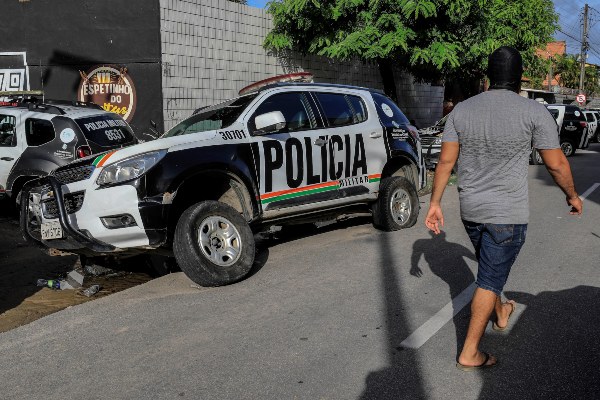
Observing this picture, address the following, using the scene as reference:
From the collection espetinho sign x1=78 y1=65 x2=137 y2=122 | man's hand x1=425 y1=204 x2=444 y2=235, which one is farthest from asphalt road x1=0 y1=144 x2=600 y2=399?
espetinho sign x1=78 y1=65 x2=137 y2=122

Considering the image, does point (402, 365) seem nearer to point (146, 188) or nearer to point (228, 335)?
point (228, 335)

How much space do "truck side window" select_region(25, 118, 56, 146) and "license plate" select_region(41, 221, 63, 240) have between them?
4.01 m

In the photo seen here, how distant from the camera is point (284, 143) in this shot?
22.5 feet

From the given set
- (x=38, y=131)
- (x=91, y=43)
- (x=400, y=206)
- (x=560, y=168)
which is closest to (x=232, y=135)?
(x=400, y=206)

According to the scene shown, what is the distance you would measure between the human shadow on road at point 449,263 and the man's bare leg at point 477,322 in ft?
2.10

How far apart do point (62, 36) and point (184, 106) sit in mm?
2948

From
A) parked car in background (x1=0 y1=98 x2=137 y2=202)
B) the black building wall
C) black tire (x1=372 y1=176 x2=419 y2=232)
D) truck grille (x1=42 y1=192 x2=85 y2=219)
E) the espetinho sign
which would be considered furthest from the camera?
the espetinho sign

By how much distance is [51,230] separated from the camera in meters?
5.75

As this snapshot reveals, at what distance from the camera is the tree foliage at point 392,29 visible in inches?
580

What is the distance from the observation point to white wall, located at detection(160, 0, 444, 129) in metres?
13.8

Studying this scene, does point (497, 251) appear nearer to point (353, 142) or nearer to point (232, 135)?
point (232, 135)

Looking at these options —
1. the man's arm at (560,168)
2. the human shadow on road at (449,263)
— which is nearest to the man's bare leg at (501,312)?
the human shadow on road at (449,263)

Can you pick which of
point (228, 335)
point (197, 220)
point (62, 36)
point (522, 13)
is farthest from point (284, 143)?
point (522, 13)

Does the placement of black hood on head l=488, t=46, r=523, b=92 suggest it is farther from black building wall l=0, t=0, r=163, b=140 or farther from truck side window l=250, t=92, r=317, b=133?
black building wall l=0, t=0, r=163, b=140
